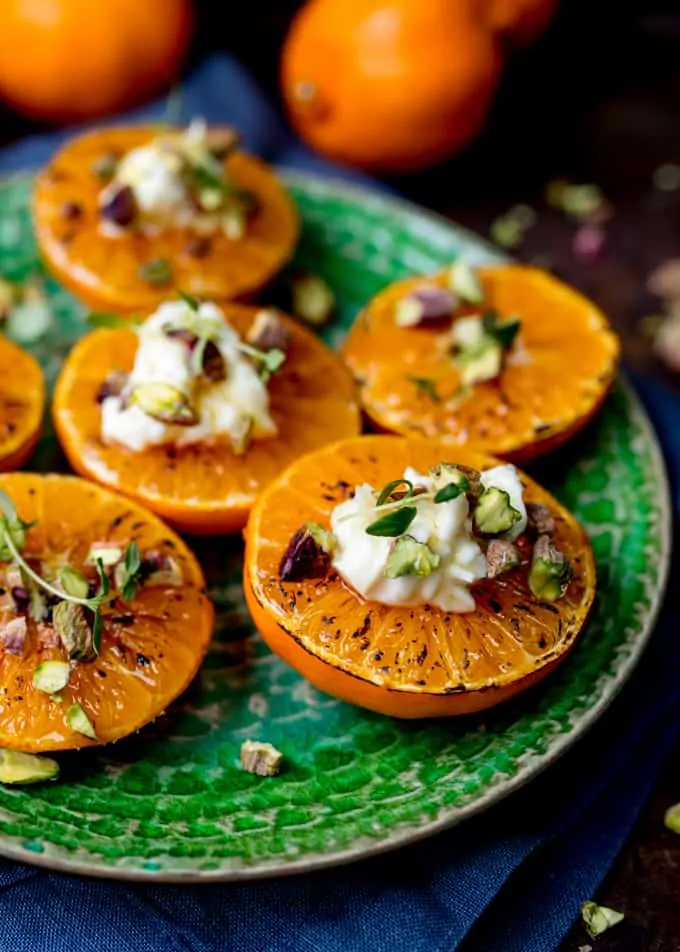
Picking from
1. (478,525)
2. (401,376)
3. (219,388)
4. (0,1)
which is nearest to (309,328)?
(401,376)

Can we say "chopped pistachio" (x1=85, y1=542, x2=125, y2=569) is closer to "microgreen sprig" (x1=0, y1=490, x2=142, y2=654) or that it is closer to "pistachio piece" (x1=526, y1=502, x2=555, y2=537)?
"microgreen sprig" (x1=0, y1=490, x2=142, y2=654)

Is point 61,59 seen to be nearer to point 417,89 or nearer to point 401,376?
point 417,89

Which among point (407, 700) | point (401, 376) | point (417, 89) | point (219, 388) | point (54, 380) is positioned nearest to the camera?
point (407, 700)

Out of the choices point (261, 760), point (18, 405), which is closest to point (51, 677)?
point (261, 760)

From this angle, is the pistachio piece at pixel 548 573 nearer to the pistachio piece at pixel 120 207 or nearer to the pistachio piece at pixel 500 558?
the pistachio piece at pixel 500 558

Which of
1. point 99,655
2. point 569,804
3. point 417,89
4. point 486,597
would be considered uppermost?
point 417,89

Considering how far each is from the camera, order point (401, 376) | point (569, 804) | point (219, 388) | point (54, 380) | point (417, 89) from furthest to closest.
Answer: point (417, 89) → point (54, 380) → point (401, 376) → point (219, 388) → point (569, 804)

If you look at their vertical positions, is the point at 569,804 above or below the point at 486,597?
below

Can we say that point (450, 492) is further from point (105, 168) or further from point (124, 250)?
point (105, 168)
